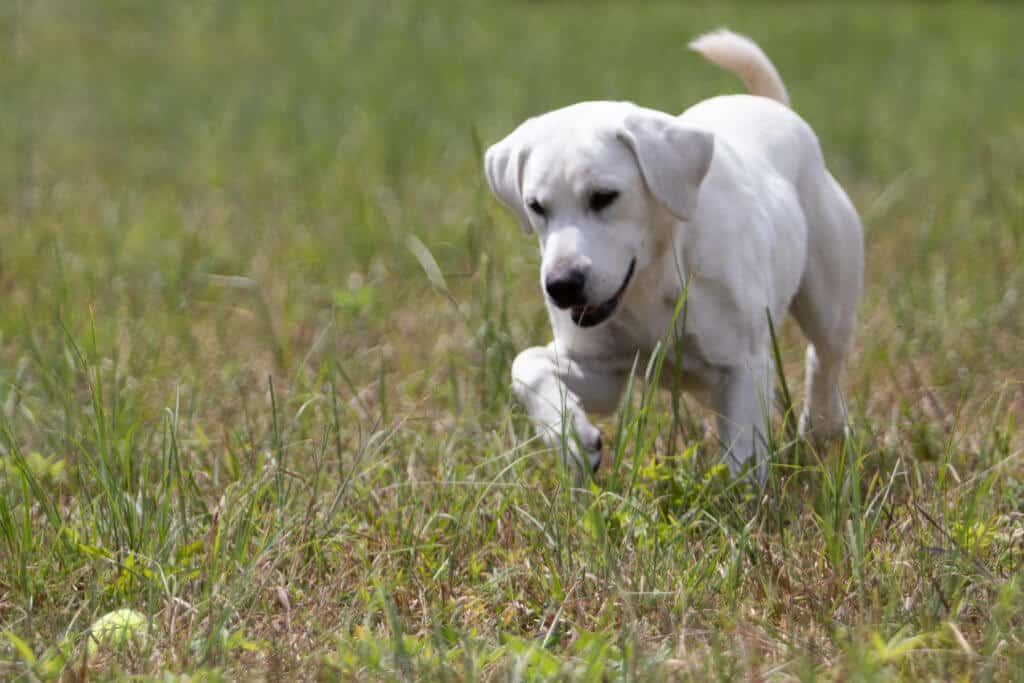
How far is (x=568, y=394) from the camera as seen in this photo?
3547mm

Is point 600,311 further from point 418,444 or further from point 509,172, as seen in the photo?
point 418,444

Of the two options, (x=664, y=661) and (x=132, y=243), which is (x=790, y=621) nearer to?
(x=664, y=661)

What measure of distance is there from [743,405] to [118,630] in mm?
1633

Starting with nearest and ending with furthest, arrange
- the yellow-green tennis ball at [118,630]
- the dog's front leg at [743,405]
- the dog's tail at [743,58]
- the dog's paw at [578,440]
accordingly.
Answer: the yellow-green tennis ball at [118,630] < the dog's paw at [578,440] < the dog's front leg at [743,405] < the dog's tail at [743,58]

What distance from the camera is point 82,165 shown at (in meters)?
8.55

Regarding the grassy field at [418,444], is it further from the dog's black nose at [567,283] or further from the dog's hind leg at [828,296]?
the dog's black nose at [567,283]

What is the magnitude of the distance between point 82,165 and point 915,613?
22.4 ft

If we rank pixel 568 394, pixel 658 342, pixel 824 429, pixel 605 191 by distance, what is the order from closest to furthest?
pixel 605 191
pixel 568 394
pixel 658 342
pixel 824 429

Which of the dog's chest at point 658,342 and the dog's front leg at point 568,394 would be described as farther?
the dog's chest at point 658,342

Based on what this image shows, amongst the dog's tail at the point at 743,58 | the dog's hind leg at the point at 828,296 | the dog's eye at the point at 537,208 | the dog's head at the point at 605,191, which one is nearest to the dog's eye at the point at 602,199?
the dog's head at the point at 605,191

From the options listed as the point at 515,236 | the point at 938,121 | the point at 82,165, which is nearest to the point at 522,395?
the point at 515,236

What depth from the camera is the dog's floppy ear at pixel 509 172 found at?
3.64m

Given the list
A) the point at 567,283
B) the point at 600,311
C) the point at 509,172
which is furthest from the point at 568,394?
the point at 509,172

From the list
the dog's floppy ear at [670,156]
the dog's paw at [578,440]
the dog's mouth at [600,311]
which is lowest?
the dog's paw at [578,440]
